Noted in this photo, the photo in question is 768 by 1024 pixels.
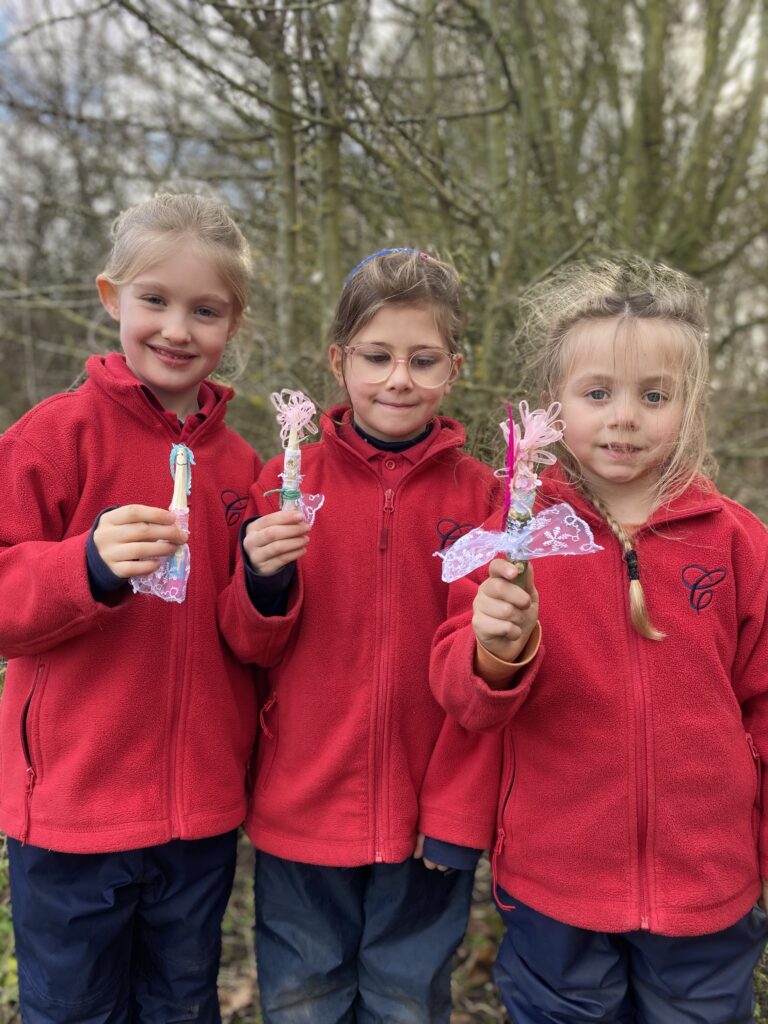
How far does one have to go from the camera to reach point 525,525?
5.05 feet

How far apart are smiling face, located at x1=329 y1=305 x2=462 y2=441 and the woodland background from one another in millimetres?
557

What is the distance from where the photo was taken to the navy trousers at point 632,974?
1865mm

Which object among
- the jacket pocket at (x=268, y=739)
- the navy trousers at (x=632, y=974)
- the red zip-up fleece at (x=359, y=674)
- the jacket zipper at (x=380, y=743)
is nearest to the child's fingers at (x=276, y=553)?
the red zip-up fleece at (x=359, y=674)

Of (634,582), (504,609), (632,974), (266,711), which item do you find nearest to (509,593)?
(504,609)

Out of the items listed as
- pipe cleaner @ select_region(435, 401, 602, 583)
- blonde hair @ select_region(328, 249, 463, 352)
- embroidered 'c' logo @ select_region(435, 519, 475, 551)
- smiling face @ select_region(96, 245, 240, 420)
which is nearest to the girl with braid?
embroidered 'c' logo @ select_region(435, 519, 475, 551)

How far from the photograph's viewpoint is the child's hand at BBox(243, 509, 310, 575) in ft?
5.98

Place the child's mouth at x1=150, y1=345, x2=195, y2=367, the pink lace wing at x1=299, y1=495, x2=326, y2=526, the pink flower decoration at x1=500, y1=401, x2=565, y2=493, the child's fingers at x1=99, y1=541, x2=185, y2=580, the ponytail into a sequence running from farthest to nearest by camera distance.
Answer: the child's mouth at x1=150, y1=345, x2=195, y2=367
the pink lace wing at x1=299, y1=495, x2=326, y2=526
the ponytail
the child's fingers at x1=99, y1=541, x2=185, y2=580
the pink flower decoration at x1=500, y1=401, x2=565, y2=493

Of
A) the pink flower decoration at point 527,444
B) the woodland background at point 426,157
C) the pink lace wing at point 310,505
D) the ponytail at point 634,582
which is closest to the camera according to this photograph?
the pink flower decoration at point 527,444

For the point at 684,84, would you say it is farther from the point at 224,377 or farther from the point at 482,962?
the point at 482,962

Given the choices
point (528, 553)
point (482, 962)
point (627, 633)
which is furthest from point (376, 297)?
point (482, 962)

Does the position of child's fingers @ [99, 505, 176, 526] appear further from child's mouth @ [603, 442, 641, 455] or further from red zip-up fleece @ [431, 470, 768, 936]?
child's mouth @ [603, 442, 641, 455]

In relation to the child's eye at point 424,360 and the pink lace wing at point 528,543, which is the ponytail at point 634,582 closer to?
the pink lace wing at point 528,543

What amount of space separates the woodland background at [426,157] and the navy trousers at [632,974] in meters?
1.07

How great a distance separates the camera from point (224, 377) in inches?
112
